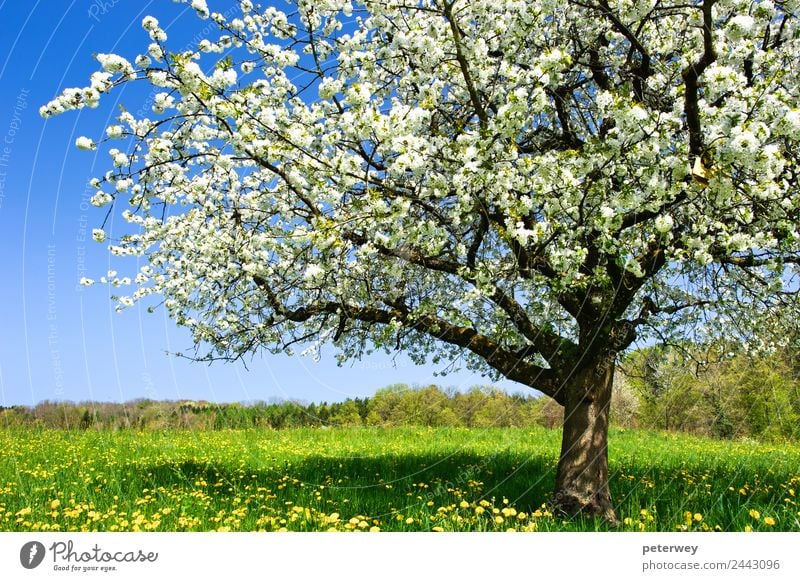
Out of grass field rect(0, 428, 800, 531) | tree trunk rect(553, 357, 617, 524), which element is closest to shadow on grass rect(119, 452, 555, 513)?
grass field rect(0, 428, 800, 531)

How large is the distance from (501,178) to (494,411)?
14772 millimetres

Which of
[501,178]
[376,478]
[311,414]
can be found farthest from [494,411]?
[501,178]

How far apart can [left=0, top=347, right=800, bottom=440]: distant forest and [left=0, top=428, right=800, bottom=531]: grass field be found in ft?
3.02

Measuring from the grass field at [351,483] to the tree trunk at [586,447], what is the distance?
1.37ft

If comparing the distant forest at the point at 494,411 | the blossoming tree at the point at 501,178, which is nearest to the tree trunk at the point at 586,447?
the blossoming tree at the point at 501,178

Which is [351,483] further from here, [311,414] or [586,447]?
[311,414]

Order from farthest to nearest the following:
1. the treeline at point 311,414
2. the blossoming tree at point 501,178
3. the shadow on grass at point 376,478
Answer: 1. the treeline at point 311,414
2. the shadow on grass at point 376,478
3. the blossoming tree at point 501,178

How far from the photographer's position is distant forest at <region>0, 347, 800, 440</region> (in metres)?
16.5

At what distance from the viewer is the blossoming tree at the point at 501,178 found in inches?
237

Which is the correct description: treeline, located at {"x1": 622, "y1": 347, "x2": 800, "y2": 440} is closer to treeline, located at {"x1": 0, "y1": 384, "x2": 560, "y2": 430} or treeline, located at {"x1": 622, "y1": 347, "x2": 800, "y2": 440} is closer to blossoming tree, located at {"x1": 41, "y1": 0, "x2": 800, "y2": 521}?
treeline, located at {"x1": 0, "y1": 384, "x2": 560, "y2": 430}

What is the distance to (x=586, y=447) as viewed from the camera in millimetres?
8172

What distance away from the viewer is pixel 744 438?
802 inches

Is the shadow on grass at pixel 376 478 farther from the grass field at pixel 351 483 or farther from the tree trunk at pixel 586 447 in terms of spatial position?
the tree trunk at pixel 586 447

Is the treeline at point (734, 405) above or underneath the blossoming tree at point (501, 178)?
underneath
